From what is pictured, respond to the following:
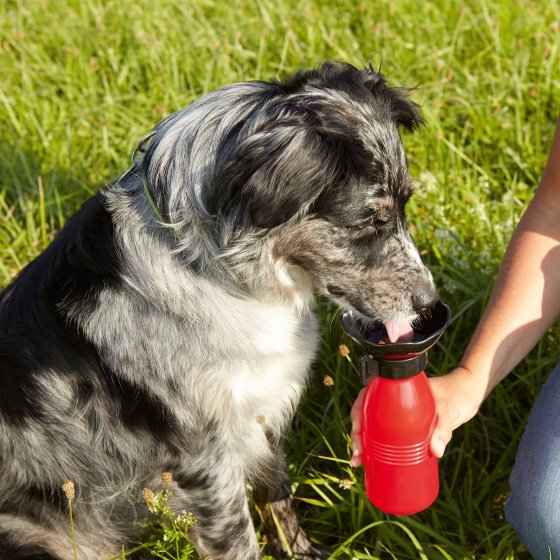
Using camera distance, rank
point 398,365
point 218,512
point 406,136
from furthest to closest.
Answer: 1. point 406,136
2. point 218,512
3. point 398,365

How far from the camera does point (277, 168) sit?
217 cm

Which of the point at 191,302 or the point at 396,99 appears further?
the point at 396,99

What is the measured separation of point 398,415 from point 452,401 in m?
0.35

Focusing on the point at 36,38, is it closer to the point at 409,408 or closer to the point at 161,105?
the point at 161,105

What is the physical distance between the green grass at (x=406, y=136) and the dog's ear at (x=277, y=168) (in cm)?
106

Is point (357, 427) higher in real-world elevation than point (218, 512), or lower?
higher

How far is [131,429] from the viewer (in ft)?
8.75

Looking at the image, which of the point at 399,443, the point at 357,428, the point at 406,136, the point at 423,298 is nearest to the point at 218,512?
the point at 357,428

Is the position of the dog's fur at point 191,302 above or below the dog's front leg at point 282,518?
above

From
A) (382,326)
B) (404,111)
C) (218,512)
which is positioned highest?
(404,111)

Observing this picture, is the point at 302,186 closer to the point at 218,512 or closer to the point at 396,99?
the point at 396,99

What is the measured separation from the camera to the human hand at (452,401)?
8.29 ft

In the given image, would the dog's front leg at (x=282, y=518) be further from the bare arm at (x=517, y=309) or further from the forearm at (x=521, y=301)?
the forearm at (x=521, y=301)

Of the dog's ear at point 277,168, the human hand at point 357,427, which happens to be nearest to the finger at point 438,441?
the human hand at point 357,427
